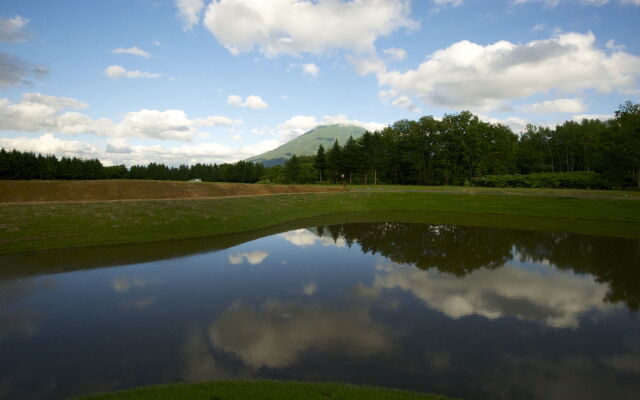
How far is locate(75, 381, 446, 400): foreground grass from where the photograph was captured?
6.25 metres

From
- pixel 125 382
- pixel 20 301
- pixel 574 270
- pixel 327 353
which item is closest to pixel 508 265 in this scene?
pixel 574 270

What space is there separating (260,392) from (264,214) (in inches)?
1095

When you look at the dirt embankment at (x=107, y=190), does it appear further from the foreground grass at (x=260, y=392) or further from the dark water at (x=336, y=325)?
the foreground grass at (x=260, y=392)

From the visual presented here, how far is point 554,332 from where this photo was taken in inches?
382

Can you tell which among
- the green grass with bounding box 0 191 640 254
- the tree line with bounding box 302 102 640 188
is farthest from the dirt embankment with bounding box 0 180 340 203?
the tree line with bounding box 302 102 640 188

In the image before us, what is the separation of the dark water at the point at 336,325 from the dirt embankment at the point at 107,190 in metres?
25.2

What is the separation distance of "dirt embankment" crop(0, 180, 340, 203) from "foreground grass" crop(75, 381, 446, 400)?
37.0 metres

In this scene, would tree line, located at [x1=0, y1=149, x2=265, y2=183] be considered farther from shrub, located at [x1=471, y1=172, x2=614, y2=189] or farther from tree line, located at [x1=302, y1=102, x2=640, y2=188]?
shrub, located at [x1=471, y1=172, x2=614, y2=189]

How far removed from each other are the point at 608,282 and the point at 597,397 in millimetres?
10629

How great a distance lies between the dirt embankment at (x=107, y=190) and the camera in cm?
3366

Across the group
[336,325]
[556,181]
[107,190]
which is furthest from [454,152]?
[336,325]

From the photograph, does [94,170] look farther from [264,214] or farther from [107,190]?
[264,214]

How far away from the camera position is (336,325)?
9969mm

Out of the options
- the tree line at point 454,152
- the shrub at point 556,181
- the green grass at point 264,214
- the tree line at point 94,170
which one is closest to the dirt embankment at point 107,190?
the green grass at point 264,214
